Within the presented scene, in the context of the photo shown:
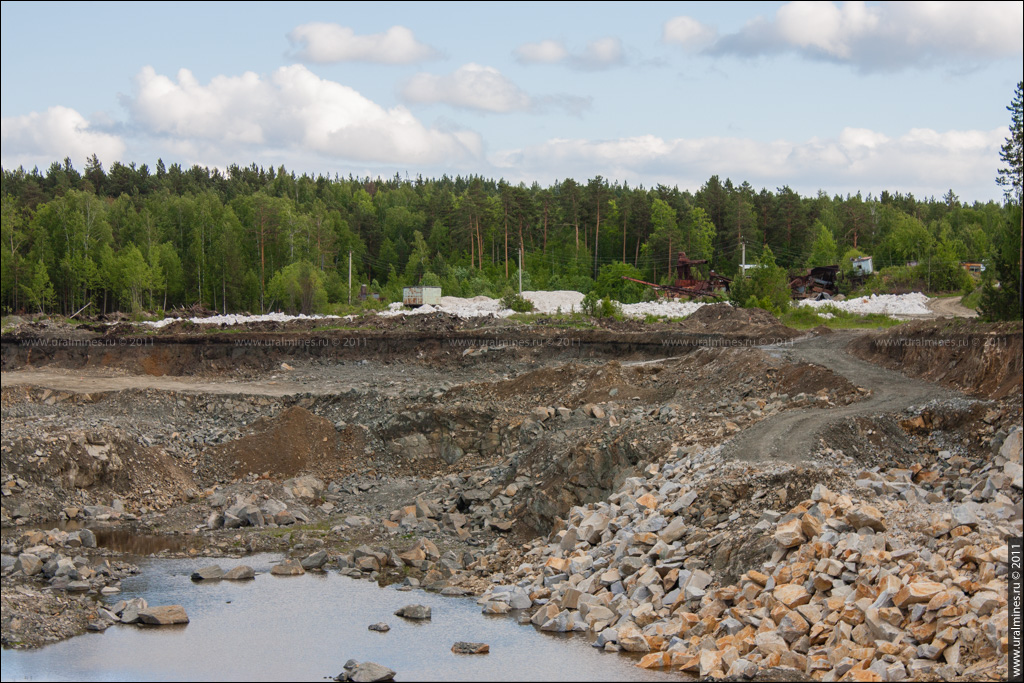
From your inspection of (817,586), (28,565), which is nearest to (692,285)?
(28,565)

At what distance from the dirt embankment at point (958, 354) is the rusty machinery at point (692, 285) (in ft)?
113

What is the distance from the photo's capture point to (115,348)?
149 ft

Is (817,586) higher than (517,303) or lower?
lower

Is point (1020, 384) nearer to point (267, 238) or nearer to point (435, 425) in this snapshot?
point (435, 425)

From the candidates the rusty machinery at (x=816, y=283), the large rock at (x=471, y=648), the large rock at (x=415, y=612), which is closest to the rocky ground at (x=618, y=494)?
the large rock at (x=415, y=612)

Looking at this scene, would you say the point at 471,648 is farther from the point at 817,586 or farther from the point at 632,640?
the point at 817,586

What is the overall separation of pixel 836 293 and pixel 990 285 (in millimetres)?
39868

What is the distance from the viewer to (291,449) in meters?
25.5

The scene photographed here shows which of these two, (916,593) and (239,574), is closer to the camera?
(916,593)

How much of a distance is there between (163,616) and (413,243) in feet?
271

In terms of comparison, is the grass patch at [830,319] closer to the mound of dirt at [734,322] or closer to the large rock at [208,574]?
the mound of dirt at [734,322]

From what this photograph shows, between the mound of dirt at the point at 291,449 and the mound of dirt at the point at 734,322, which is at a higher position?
the mound of dirt at the point at 734,322

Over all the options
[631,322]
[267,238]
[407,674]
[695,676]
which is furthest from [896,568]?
[267,238]

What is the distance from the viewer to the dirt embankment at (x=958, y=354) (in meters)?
21.6
